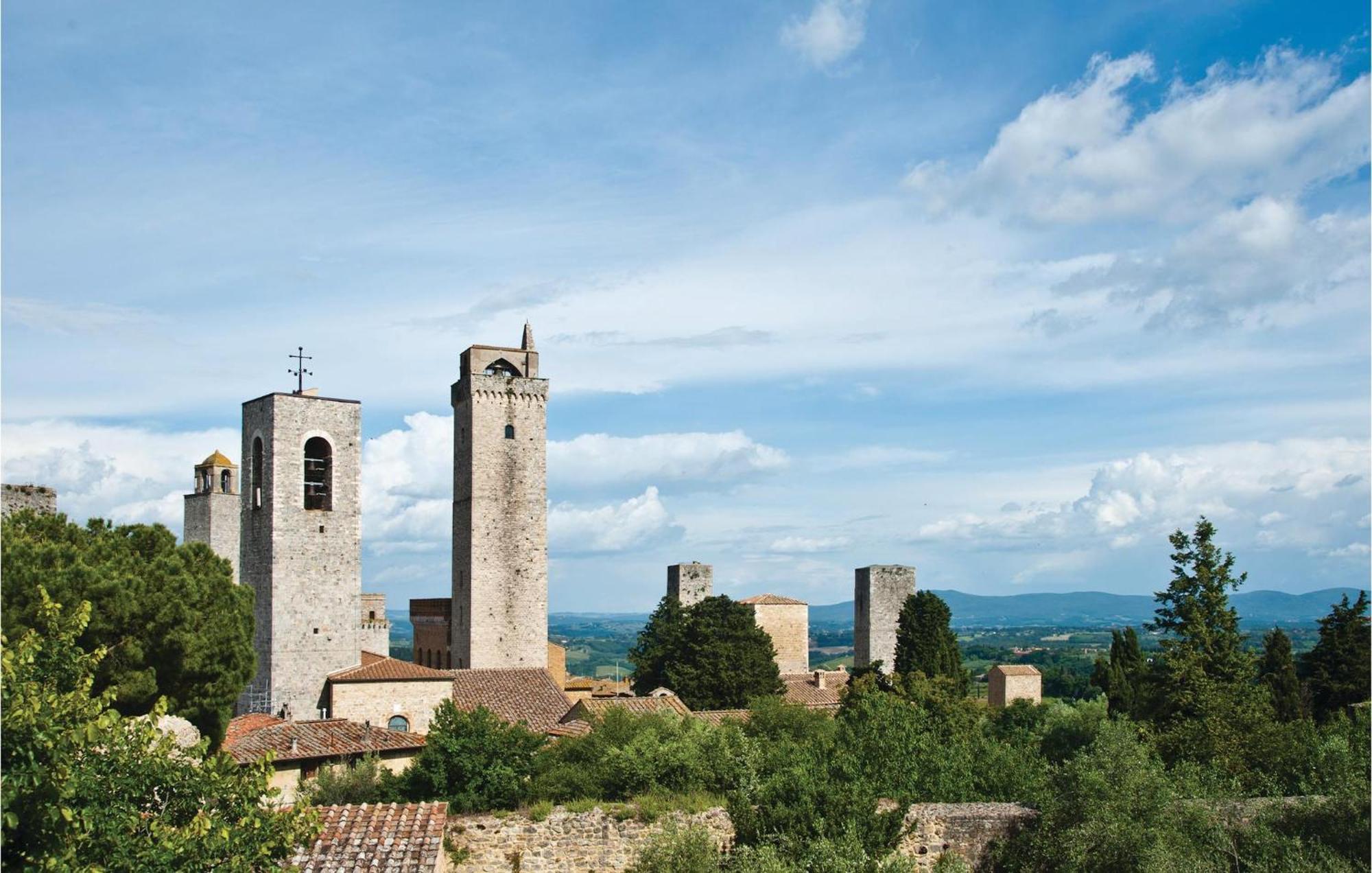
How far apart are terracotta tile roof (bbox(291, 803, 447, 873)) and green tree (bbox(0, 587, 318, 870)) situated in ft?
12.1

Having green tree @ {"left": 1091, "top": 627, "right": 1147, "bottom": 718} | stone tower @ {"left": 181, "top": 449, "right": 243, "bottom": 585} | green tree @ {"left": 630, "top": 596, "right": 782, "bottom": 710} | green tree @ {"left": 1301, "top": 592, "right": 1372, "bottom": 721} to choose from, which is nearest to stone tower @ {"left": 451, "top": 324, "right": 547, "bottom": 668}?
green tree @ {"left": 630, "top": 596, "right": 782, "bottom": 710}

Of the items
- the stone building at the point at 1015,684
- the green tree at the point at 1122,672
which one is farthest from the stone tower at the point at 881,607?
the green tree at the point at 1122,672

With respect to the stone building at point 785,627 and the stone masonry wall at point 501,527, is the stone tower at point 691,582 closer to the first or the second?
the stone building at point 785,627

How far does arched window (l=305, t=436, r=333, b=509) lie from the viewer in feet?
134

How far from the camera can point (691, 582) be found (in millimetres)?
68000

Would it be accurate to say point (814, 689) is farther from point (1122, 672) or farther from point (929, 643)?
point (1122, 672)

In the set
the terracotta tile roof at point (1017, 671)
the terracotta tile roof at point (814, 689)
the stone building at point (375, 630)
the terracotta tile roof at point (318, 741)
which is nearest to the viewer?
the terracotta tile roof at point (318, 741)

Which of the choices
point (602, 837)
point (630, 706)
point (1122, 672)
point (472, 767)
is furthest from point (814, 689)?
point (602, 837)

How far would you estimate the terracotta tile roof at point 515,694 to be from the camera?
124 ft

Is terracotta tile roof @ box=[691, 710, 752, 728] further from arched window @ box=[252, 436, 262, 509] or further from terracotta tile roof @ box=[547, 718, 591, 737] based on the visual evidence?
arched window @ box=[252, 436, 262, 509]

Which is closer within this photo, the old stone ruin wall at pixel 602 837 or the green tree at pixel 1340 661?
the old stone ruin wall at pixel 602 837

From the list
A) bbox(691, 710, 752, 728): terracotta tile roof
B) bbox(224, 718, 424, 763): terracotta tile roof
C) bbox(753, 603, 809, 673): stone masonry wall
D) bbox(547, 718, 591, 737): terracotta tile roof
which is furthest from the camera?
bbox(753, 603, 809, 673): stone masonry wall

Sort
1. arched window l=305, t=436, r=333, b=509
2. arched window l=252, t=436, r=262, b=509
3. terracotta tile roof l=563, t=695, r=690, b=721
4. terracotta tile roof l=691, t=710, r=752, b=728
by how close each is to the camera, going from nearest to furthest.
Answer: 1. terracotta tile roof l=563, t=695, r=690, b=721
2. terracotta tile roof l=691, t=710, r=752, b=728
3. arched window l=252, t=436, r=262, b=509
4. arched window l=305, t=436, r=333, b=509

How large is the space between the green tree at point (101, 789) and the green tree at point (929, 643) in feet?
128
